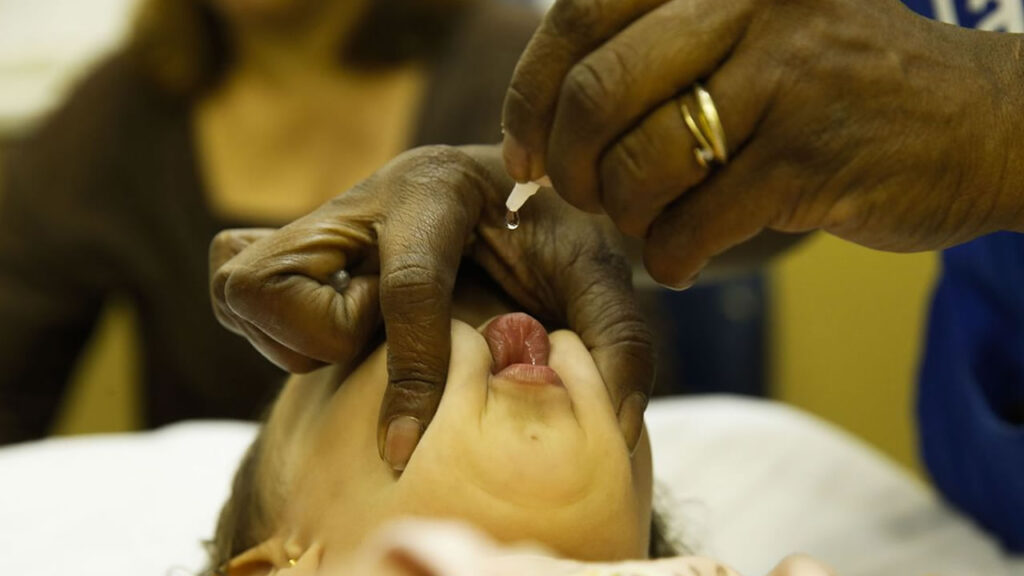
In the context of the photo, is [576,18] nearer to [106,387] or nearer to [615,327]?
[615,327]

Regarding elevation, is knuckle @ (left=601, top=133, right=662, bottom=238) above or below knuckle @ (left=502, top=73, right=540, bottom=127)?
below

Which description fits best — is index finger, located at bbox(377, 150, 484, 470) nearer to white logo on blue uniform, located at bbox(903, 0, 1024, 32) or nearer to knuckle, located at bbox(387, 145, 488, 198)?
knuckle, located at bbox(387, 145, 488, 198)

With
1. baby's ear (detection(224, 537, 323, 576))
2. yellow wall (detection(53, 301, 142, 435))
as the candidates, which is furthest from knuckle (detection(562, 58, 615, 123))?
yellow wall (detection(53, 301, 142, 435))

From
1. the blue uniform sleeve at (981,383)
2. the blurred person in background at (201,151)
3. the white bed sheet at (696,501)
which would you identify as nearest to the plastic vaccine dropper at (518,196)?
the white bed sheet at (696,501)

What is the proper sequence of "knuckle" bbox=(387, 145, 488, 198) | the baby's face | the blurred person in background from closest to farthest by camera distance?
the baby's face, "knuckle" bbox=(387, 145, 488, 198), the blurred person in background

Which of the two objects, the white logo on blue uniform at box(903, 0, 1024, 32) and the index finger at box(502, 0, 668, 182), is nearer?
the index finger at box(502, 0, 668, 182)

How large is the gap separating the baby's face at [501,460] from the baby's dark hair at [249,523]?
73mm

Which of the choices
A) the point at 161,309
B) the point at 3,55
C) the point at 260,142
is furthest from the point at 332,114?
the point at 3,55

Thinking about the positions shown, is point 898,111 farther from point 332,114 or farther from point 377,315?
point 332,114

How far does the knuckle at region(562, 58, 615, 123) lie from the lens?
0.67 meters

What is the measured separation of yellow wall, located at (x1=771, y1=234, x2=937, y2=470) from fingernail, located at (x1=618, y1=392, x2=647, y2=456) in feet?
4.72

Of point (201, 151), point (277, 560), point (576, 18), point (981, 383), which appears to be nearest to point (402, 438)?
point (277, 560)

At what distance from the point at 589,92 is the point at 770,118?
0.35 ft

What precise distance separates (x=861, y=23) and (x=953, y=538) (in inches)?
31.9
